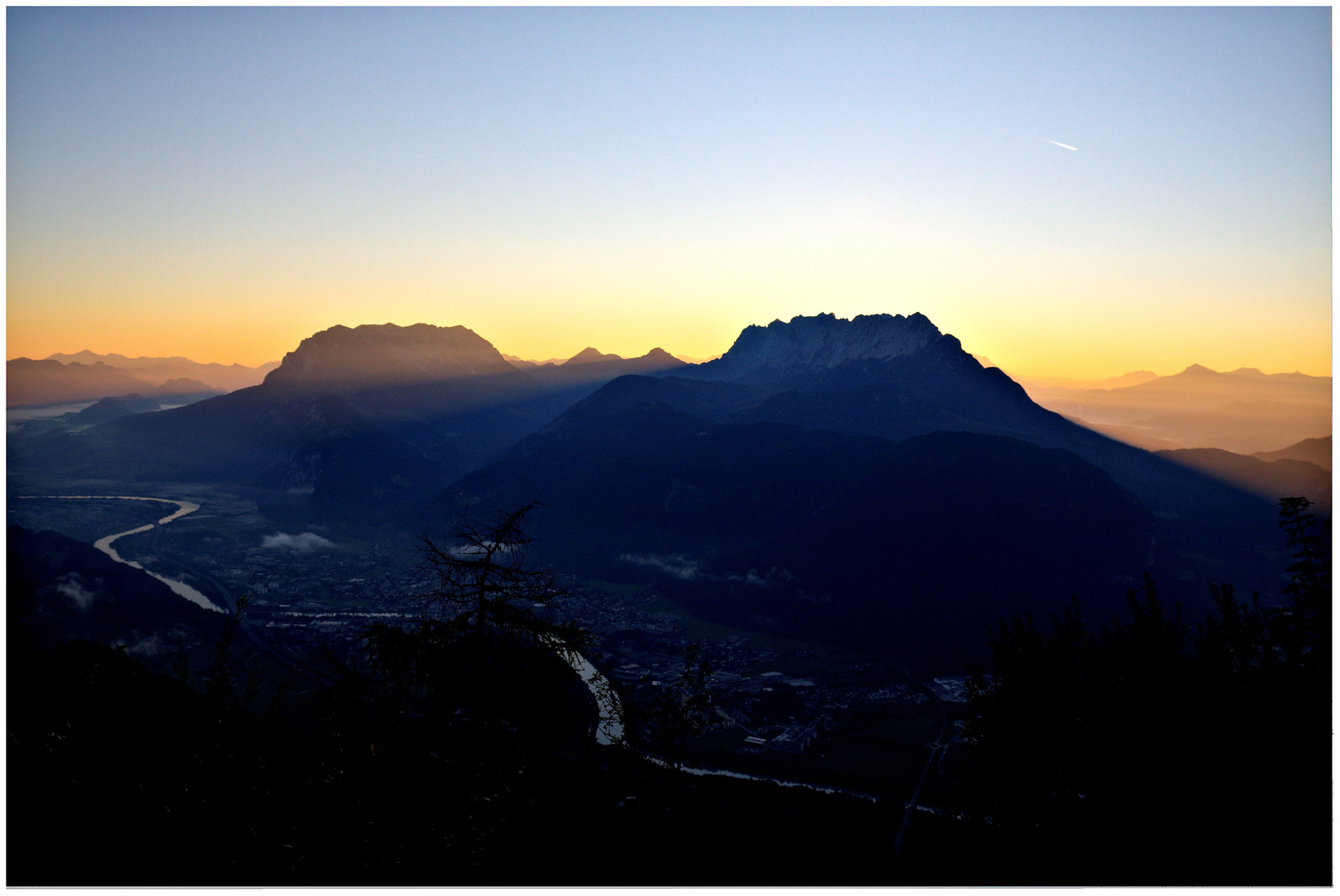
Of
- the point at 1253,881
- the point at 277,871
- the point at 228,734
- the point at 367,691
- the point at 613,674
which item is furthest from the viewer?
the point at 613,674

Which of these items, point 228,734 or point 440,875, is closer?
point 440,875

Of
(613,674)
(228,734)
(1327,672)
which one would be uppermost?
(228,734)

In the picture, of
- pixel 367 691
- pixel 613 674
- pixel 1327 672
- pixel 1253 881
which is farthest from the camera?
pixel 613 674

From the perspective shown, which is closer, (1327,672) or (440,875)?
(440,875)

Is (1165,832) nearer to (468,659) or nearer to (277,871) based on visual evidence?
(468,659)

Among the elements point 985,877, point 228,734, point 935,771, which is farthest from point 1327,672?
point 935,771

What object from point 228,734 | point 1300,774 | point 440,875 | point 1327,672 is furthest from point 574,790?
point 1327,672

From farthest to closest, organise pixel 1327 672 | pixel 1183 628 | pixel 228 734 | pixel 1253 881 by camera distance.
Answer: pixel 1183 628
pixel 1327 672
pixel 1253 881
pixel 228 734

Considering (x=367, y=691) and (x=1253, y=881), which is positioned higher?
(x=367, y=691)

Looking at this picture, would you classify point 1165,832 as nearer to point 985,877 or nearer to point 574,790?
point 985,877
